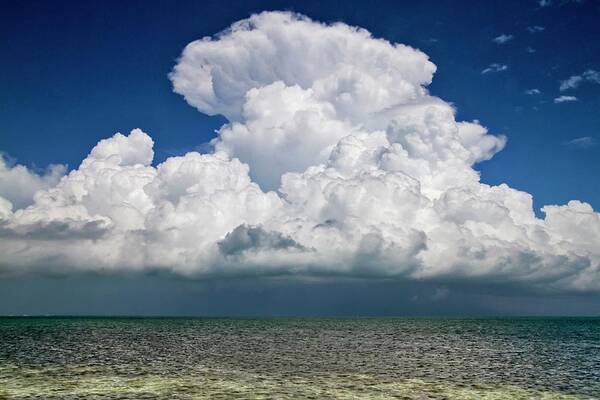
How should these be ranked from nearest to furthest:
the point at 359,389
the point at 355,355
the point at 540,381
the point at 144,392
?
the point at 144,392 < the point at 359,389 < the point at 540,381 < the point at 355,355

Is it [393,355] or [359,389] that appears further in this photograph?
[393,355]

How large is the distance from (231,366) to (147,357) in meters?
17.3

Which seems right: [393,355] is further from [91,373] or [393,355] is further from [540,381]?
[91,373]

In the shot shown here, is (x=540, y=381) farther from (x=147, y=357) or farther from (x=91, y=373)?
(x=147, y=357)

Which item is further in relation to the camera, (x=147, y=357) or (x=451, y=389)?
(x=147, y=357)

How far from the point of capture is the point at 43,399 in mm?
36250

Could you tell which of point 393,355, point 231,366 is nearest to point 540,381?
point 393,355

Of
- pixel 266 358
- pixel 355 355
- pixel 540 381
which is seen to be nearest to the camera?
pixel 540 381

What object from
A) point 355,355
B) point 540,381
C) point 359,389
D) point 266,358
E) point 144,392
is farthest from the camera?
point 355,355

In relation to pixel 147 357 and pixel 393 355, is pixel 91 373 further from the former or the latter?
pixel 393 355

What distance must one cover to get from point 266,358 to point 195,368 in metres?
14.1

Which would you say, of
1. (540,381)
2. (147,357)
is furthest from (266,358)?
(540,381)

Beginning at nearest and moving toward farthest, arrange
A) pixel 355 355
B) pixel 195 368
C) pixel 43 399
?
pixel 43 399 → pixel 195 368 → pixel 355 355

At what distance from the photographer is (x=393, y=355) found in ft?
244
